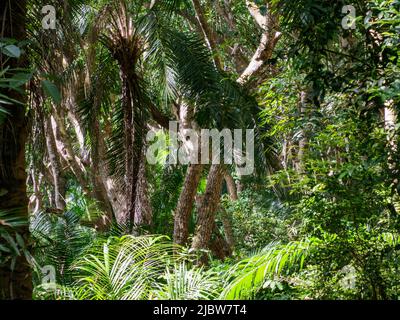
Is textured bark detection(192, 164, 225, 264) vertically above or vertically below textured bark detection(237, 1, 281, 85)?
below

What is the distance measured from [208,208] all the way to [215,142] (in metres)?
1.35

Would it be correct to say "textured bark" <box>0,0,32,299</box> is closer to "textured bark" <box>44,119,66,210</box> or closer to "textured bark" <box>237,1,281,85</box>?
"textured bark" <box>44,119,66,210</box>

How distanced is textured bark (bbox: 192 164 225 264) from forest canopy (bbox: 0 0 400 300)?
2cm

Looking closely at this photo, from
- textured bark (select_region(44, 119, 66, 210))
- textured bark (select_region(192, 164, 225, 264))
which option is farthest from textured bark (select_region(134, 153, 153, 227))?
textured bark (select_region(44, 119, 66, 210))

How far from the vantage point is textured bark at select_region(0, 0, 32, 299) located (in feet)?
14.0

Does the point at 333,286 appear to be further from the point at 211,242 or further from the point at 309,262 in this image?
the point at 211,242

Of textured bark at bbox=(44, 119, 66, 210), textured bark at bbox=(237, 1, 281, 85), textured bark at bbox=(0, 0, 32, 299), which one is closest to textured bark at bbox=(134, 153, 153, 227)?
textured bark at bbox=(44, 119, 66, 210)

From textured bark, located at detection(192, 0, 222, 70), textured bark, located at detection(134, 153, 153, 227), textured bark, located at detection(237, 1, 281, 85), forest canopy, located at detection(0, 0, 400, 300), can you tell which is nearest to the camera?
forest canopy, located at detection(0, 0, 400, 300)

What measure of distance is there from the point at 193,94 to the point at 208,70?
40cm

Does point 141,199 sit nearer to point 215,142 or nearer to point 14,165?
point 215,142

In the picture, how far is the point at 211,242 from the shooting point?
13742 millimetres

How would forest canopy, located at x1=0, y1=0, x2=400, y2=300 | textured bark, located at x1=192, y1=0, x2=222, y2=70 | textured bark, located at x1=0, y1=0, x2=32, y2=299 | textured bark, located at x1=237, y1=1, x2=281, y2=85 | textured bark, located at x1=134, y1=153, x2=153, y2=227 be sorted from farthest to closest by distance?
textured bark, located at x1=192, y1=0, x2=222, y2=70, textured bark, located at x1=237, y1=1, x2=281, y2=85, textured bark, located at x1=134, y1=153, x2=153, y2=227, forest canopy, located at x1=0, y1=0, x2=400, y2=300, textured bark, located at x1=0, y1=0, x2=32, y2=299

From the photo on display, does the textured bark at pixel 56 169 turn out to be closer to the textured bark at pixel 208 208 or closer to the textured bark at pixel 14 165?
the textured bark at pixel 208 208

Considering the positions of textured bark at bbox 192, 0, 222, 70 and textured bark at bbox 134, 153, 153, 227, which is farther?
textured bark at bbox 192, 0, 222, 70
